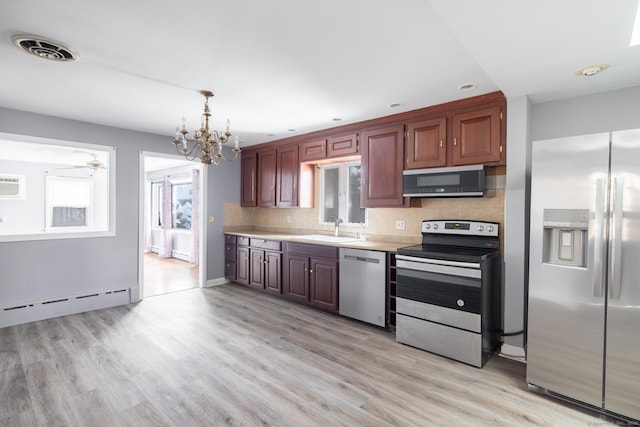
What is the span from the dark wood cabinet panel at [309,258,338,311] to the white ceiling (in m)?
1.78

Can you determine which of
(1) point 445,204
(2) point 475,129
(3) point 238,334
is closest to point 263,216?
(3) point 238,334

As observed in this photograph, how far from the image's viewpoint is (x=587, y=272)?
2.00 metres

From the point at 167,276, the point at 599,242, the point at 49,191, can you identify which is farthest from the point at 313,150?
the point at 49,191

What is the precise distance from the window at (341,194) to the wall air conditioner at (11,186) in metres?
5.44

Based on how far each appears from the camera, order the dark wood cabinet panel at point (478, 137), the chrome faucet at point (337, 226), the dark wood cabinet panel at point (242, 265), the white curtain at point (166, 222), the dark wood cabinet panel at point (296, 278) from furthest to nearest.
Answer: the white curtain at point (166, 222) < the dark wood cabinet panel at point (242, 265) < the chrome faucet at point (337, 226) < the dark wood cabinet panel at point (296, 278) < the dark wood cabinet panel at point (478, 137)

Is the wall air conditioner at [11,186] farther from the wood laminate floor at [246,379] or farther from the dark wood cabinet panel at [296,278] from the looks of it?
the dark wood cabinet panel at [296,278]

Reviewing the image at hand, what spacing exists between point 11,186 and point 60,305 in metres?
3.39

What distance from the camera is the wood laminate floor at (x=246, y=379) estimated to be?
195 centimetres

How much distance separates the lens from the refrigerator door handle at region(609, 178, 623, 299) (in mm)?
1890

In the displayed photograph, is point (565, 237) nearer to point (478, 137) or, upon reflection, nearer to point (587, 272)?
point (587, 272)

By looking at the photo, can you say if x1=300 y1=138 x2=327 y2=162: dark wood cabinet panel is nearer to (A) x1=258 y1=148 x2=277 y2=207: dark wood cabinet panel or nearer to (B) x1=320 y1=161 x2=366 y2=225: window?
(B) x1=320 y1=161 x2=366 y2=225: window

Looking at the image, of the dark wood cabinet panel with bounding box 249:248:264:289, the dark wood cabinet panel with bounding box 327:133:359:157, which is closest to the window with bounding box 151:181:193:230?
the dark wood cabinet panel with bounding box 249:248:264:289

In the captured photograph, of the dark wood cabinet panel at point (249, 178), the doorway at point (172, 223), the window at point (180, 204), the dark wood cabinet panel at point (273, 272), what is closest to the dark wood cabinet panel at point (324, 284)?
the dark wood cabinet panel at point (273, 272)

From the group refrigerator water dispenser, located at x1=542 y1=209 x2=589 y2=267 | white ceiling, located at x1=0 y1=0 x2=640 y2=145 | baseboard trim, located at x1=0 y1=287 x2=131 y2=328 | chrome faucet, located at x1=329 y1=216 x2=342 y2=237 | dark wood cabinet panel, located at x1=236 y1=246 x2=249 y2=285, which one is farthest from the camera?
dark wood cabinet panel, located at x1=236 y1=246 x2=249 y2=285
